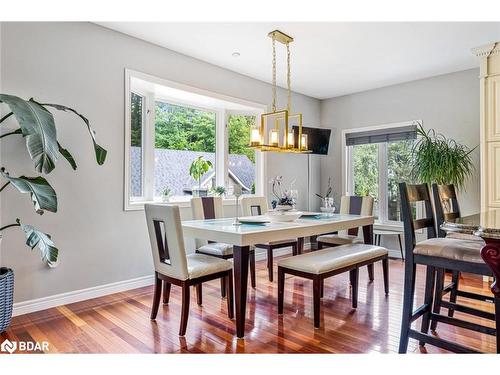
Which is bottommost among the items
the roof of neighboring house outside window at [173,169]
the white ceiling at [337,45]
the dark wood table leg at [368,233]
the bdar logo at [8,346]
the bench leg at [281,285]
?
the bdar logo at [8,346]

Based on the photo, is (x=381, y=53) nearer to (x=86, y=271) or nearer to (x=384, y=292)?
(x=384, y=292)

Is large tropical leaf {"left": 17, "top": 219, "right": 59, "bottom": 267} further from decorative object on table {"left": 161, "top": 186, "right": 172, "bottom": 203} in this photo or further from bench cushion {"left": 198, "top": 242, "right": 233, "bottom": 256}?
decorative object on table {"left": 161, "top": 186, "right": 172, "bottom": 203}

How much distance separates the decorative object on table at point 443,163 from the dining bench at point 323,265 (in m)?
1.59

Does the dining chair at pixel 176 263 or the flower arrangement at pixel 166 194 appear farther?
the flower arrangement at pixel 166 194

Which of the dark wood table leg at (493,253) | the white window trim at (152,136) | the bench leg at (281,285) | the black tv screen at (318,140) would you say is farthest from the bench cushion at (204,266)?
the black tv screen at (318,140)

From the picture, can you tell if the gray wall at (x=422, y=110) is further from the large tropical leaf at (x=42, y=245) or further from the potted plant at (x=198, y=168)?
the large tropical leaf at (x=42, y=245)

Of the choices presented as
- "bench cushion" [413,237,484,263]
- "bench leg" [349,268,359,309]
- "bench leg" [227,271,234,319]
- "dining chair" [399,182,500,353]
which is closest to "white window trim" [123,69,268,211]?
"bench leg" [227,271,234,319]

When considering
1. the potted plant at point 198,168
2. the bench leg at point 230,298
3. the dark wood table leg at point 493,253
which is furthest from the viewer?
the potted plant at point 198,168

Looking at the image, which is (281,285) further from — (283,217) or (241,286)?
(283,217)

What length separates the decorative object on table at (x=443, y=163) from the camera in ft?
13.2

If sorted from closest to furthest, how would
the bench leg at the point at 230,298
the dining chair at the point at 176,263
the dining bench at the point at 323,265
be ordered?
the dining chair at the point at 176,263
the dining bench at the point at 323,265
the bench leg at the point at 230,298

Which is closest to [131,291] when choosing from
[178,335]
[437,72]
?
[178,335]

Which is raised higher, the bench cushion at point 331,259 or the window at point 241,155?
the window at point 241,155

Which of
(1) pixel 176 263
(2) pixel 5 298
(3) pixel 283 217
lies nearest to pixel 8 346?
(2) pixel 5 298
